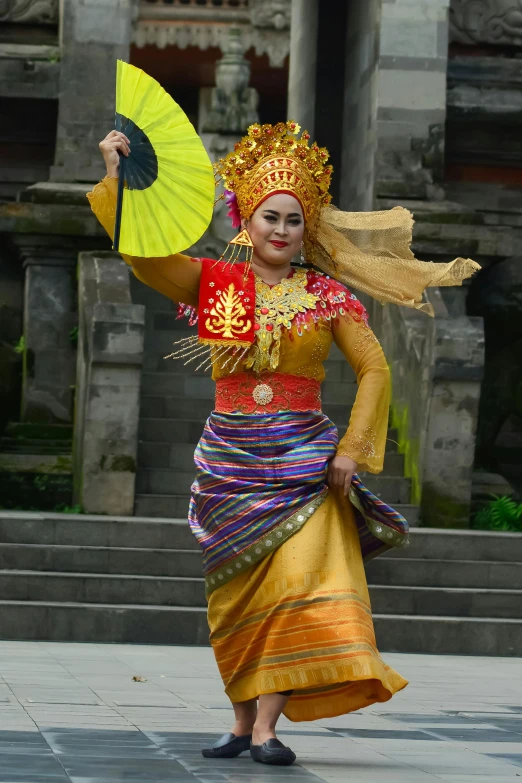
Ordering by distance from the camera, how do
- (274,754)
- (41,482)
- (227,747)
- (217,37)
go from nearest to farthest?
(274,754)
(227,747)
(41,482)
(217,37)

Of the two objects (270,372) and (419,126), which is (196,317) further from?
(419,126)

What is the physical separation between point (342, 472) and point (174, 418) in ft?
23.3

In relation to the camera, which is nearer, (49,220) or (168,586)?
(168,586)

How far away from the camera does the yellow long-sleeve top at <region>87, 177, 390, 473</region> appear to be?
618 centimetres

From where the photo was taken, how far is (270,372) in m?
6.24

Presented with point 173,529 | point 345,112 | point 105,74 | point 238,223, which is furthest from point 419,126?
point 238,223

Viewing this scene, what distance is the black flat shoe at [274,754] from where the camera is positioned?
563cm

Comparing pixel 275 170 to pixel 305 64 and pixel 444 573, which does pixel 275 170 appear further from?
pixel 305 64

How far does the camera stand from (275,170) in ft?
20.8

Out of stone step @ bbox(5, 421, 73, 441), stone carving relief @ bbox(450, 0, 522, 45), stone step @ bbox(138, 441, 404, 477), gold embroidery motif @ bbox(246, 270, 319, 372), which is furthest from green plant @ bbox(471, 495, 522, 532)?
gold embroidery motif @ bbox(246, 270, 319, 372)

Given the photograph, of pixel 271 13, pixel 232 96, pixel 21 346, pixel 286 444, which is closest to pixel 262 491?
pixel 286 444

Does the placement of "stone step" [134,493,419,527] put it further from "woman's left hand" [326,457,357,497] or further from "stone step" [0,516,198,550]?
"woman's left hand" [326,457,357,497]

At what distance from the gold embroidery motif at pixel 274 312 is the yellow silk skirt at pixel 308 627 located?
1.86ft

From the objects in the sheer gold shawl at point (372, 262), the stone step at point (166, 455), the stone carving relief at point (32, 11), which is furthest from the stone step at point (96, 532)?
the stone carving relief at point (32, 11)
